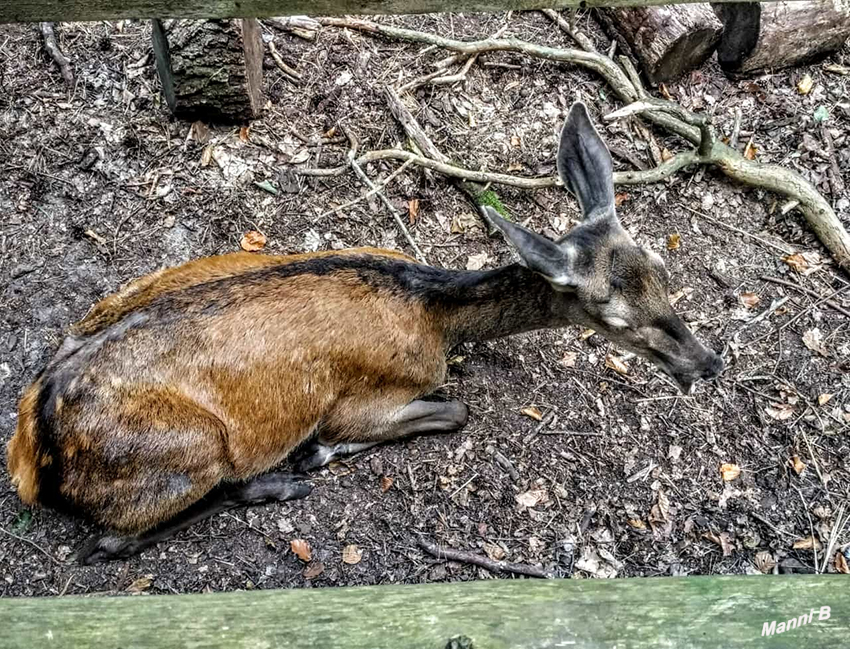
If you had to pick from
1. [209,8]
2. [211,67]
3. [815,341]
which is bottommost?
[815,341]

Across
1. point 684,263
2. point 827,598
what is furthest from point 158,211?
point 827,598

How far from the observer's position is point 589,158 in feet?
15.2

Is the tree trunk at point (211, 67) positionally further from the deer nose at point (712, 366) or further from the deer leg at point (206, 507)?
the deer nose at point (712, 366)

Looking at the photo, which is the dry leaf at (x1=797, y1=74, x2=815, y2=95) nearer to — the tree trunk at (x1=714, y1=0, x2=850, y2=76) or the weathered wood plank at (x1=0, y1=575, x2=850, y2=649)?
the tree trunk at (x1=714, y1=0, x2=850, y2=76)

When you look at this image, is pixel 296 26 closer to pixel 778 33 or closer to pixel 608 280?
pixel 608 280

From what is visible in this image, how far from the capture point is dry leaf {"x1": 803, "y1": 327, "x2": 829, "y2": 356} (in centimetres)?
584

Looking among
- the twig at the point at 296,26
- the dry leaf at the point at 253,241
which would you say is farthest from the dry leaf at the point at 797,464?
the twig at the point at 296,26

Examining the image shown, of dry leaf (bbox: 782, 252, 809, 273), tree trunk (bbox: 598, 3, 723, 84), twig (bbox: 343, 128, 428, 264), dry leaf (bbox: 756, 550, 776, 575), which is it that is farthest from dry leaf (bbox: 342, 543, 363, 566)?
tree trunk (bbox: 598, 3, 723, 84)

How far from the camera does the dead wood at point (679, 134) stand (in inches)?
244

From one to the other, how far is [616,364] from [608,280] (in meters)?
1.26

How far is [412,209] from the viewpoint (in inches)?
243

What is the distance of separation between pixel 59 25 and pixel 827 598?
6347 mm

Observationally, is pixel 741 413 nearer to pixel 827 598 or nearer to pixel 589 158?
pixel 589 158

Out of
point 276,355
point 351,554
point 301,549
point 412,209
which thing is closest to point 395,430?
point 351,554
